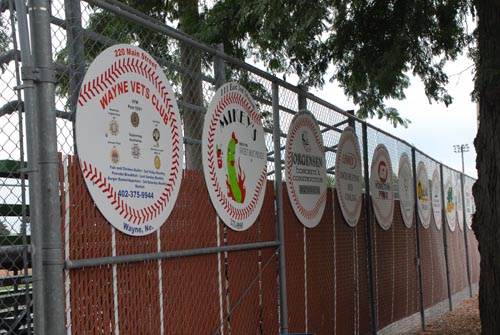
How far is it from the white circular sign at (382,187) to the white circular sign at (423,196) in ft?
6.76

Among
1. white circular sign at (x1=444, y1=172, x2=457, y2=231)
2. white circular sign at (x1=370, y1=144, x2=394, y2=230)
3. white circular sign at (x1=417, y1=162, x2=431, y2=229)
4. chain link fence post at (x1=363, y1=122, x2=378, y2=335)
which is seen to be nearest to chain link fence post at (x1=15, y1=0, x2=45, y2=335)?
chain link fence post at (x1=363, y1=122, x2=378, y2=335)

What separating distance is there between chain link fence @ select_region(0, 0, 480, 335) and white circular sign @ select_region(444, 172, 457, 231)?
623cm

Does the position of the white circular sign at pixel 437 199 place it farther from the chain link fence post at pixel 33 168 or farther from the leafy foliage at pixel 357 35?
the chain link fence post at pixel 33 168

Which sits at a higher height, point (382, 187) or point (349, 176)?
point (349, 176)

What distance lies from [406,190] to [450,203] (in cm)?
504

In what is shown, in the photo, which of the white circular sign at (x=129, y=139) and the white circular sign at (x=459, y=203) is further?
the white circular sign at (x=459, y=203)

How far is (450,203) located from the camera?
653 inches

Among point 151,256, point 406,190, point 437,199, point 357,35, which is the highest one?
point 357,35

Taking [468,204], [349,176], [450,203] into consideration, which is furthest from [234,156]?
[468,204]

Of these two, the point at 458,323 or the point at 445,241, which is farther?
the point at 445,241

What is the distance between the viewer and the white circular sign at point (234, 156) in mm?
5551

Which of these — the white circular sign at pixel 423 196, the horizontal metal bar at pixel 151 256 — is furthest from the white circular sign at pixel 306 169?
the white circular sign at pixel 423 196

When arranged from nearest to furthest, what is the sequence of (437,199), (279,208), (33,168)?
(33,168)
(279,208)
(437,199)

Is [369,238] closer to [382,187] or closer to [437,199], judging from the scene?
[382,187]
